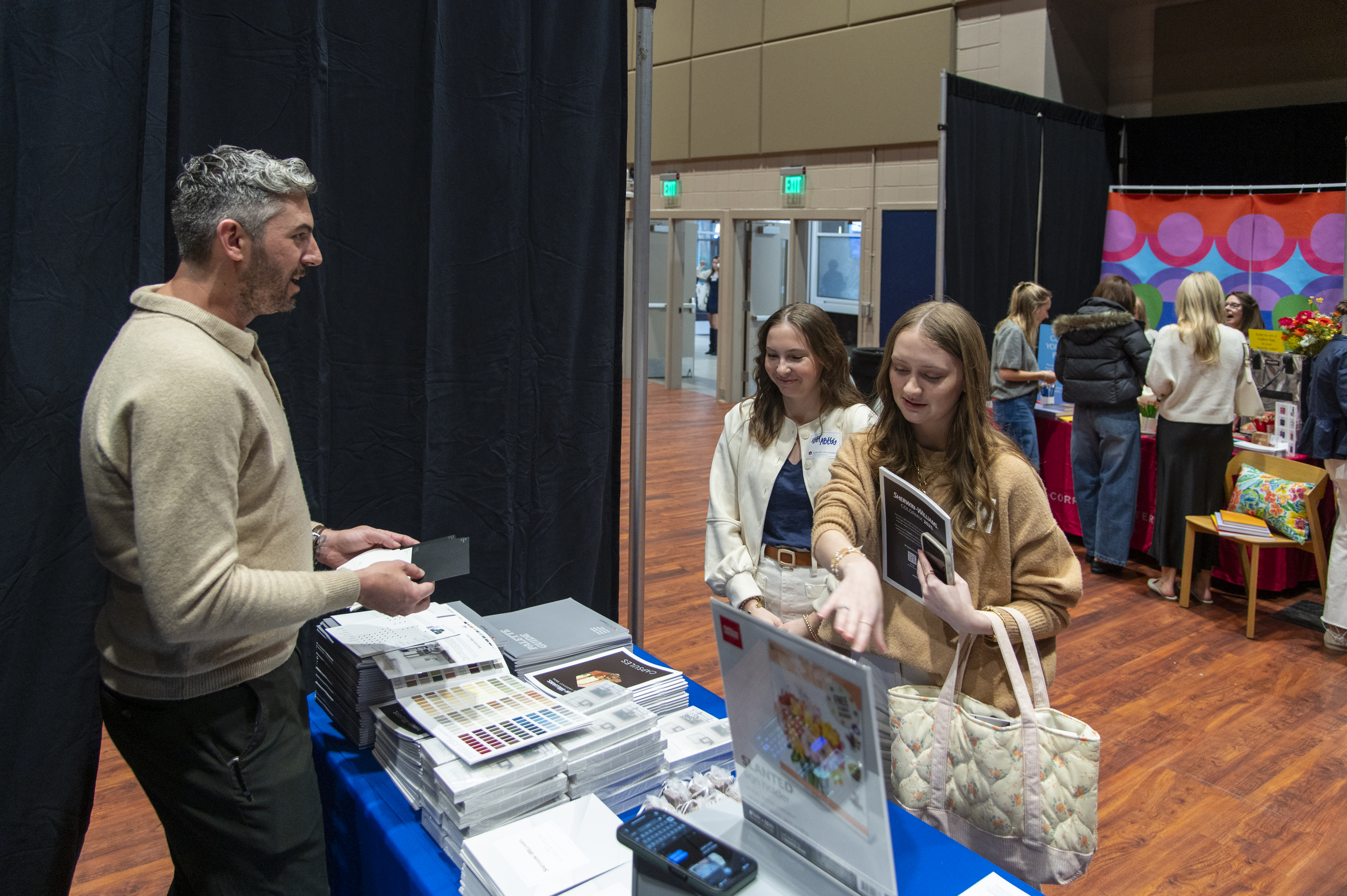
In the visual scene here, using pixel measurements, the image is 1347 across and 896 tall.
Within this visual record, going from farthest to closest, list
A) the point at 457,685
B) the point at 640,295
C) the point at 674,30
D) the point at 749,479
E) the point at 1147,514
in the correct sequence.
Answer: the point at 674,30 < the point at 1147,514 < the point at 640,295 < the point at 749,479 < the point at 457,685

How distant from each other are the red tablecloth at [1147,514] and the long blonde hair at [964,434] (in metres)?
2.68

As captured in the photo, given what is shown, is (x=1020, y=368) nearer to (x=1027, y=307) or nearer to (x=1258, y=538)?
(x=1027, y=307)

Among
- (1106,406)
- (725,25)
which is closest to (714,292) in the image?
(725,25)

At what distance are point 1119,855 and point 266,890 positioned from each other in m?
2.30

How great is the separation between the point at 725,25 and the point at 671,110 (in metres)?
1.20

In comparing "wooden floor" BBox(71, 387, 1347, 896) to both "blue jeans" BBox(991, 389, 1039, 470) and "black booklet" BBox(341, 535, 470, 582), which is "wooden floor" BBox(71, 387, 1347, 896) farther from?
"black booklet" BBox(341, 535, 470, 582)

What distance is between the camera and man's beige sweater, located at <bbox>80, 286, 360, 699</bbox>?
4.13 ft

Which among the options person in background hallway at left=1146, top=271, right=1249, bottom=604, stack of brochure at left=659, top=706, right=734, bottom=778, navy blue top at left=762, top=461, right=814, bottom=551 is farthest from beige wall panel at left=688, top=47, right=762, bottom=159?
stack of brochure at left=659, top=706, right=734, bottom=778

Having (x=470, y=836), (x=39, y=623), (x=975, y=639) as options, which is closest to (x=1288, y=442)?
(x=975, y=639)

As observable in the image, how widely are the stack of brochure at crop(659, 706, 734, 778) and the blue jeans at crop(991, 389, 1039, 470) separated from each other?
14.5 ft

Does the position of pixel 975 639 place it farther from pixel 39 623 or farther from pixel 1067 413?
pixel 1067 413

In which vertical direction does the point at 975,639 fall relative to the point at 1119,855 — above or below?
above

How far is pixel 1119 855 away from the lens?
2.68 m

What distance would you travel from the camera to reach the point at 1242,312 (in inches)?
202
